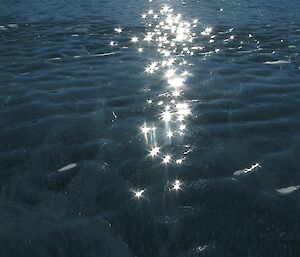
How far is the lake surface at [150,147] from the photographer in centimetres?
594

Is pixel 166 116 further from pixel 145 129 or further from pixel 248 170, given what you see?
pixel 248 170

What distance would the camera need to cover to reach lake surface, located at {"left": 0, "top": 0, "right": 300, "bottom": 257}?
594 centimetres

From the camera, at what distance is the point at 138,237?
5918 millimetres

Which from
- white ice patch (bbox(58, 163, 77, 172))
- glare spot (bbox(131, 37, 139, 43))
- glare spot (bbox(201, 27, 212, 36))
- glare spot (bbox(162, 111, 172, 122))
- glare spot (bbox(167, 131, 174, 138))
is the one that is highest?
white ice patch (bbox(58, 163, 77, 172))

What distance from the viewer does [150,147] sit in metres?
8.29

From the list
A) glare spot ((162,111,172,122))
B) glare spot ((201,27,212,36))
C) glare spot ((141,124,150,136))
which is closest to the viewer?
glare spot ((141,124,150,136))

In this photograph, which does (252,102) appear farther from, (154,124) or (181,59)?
(181,59)

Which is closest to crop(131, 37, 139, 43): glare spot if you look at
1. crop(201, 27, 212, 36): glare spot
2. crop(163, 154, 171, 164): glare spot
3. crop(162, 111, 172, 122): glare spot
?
crop(201, 27, 212, 36): glare spot

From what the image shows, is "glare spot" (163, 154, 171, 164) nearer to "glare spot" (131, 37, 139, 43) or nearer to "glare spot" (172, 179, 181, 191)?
"glare spot" (172, 179, 181, 191)

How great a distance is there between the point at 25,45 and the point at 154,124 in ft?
30.1

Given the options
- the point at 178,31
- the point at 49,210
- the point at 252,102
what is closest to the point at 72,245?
the point at 49,210

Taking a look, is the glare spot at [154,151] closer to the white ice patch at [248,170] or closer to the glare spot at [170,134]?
the glare spot at [170,134]

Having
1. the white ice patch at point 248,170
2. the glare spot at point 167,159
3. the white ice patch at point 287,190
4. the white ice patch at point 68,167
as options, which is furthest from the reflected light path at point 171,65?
the white ice patch at point 287,190

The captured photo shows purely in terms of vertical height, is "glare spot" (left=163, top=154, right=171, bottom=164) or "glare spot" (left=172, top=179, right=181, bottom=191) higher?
"glare spot" (left=163, top=154, right=171, bottom=164)
